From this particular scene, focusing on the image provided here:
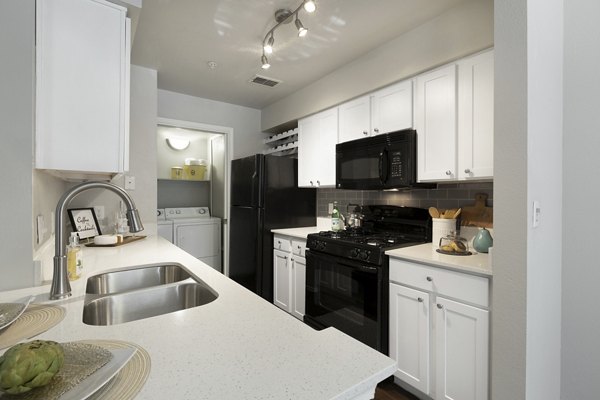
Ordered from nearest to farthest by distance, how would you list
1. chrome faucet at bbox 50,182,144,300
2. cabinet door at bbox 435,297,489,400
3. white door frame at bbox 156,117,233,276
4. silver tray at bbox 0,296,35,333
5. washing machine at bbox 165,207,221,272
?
silver tray at bbox 0,296,35,333, chrome faucet at bbox 50,182,144,300, cabinet door at bbox 435,297,489,400, white door frame at bbox 156,117,233,276, washing machine at bbox 165,207,221,272

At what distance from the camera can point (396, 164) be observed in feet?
7.07

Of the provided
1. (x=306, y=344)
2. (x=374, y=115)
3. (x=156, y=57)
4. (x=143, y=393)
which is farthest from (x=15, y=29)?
(x=374, y=115)

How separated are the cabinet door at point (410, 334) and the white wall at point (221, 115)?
2739 mm

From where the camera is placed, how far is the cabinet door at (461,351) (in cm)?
142

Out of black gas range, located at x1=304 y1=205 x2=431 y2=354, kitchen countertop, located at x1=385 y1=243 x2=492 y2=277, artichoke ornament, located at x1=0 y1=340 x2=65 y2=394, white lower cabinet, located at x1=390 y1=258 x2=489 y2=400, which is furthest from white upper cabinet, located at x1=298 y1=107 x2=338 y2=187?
artichoke ornament, located at x1=0 y1=340 x2=65 y2=394

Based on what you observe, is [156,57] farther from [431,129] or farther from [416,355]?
[416,355]

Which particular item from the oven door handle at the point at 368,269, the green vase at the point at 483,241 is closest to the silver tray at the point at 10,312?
the oven door handle at the point at 368,269

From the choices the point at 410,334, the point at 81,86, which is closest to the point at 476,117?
the point at 410,334

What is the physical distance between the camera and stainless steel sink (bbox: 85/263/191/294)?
1.32 metres

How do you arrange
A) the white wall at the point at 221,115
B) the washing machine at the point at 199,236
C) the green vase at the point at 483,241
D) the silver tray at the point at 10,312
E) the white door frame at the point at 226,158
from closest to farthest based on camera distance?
the silver tray at the point at 10,312 < the green vase at the point at 483,241 < the white wall at the point at 221,115 < the white door frame at the point at 226,158 < the washing machine at the point at 199,236

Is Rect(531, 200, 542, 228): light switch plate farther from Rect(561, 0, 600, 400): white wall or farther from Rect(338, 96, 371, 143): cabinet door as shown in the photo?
Rect(338, 96, 371, 143): cabinet door

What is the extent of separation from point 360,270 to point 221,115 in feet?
8.89

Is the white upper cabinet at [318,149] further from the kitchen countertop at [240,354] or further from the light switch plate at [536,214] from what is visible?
the kitchen countertop at [240,354]

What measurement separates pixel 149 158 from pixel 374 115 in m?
2.10
